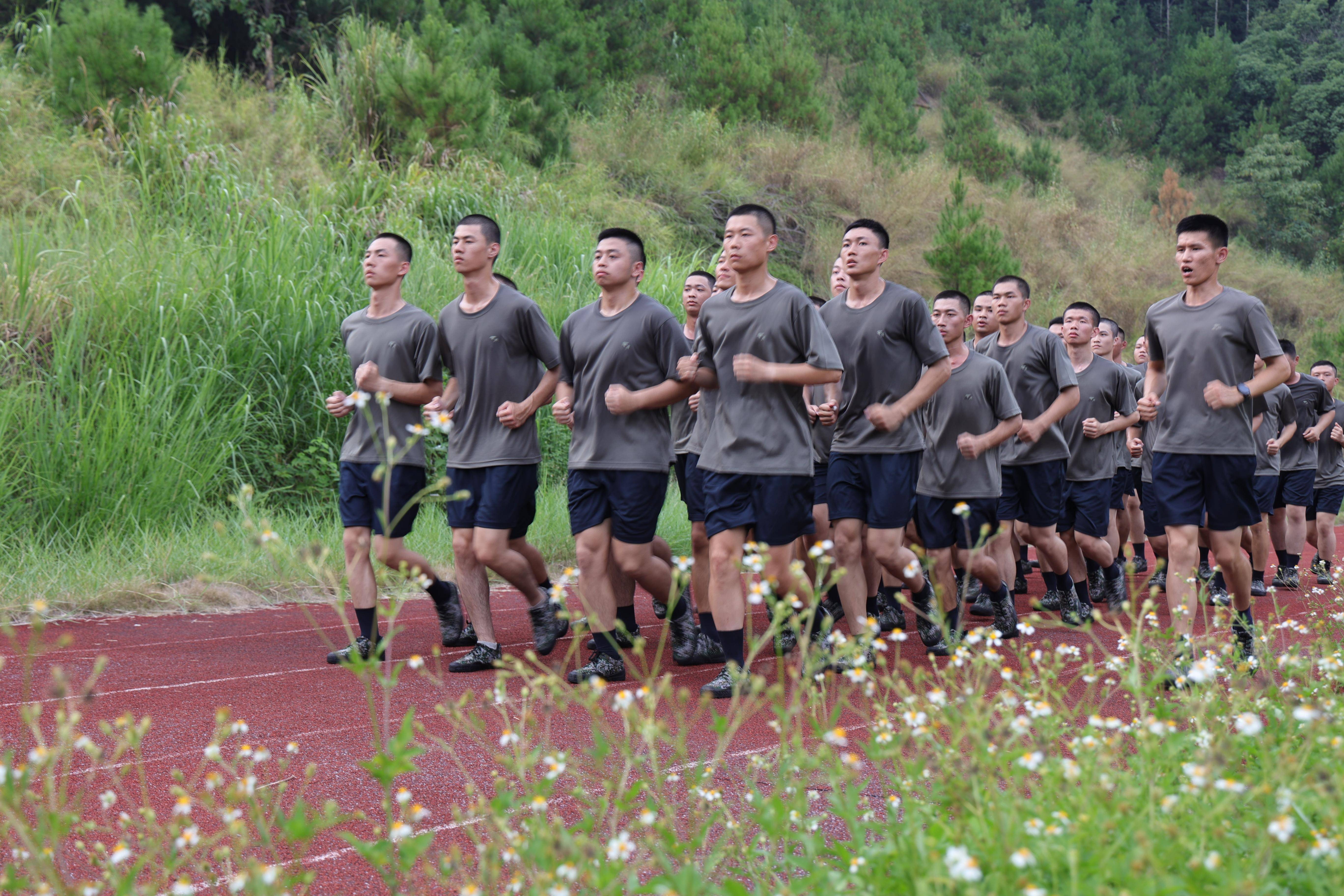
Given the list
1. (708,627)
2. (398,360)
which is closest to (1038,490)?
(708,627)

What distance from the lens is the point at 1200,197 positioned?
43438 mm

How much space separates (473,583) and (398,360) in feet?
4.26

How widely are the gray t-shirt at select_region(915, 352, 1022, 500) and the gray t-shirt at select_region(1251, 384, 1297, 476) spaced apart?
2.71 meters

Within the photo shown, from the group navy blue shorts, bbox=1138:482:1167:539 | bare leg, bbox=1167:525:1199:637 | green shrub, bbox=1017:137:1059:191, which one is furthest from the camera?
green shrub, bbox=1017:137:1059:191

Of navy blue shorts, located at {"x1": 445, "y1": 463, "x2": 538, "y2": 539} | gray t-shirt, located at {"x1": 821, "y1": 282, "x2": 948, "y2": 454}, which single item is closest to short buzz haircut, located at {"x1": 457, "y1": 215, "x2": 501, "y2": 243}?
navy blue shorts, located at {"x1": 445, "y1": 463, "x2": 538, "y2": 539}

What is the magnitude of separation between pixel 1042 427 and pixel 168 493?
21.9ft

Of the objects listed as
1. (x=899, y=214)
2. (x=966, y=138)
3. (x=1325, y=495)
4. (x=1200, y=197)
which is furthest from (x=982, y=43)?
(x=1325, y=495)

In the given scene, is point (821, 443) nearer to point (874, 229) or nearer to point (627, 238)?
point (874, 229)

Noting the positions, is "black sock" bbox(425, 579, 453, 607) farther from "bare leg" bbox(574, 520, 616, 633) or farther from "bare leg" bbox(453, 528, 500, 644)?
"bare leg" bbox(574, 520, 616, 633)

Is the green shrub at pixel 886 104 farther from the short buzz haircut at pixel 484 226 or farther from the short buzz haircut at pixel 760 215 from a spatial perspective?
the short buzz haircut at pixel 760 215

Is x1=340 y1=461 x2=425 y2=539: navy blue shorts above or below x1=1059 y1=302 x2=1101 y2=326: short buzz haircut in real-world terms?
below

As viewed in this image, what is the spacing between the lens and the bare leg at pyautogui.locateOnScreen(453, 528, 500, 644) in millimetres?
6672

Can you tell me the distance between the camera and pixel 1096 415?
982cm

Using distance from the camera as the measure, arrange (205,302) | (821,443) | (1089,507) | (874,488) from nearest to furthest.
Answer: (874,488)
(821,443)
(1089,507)
(205,302)
